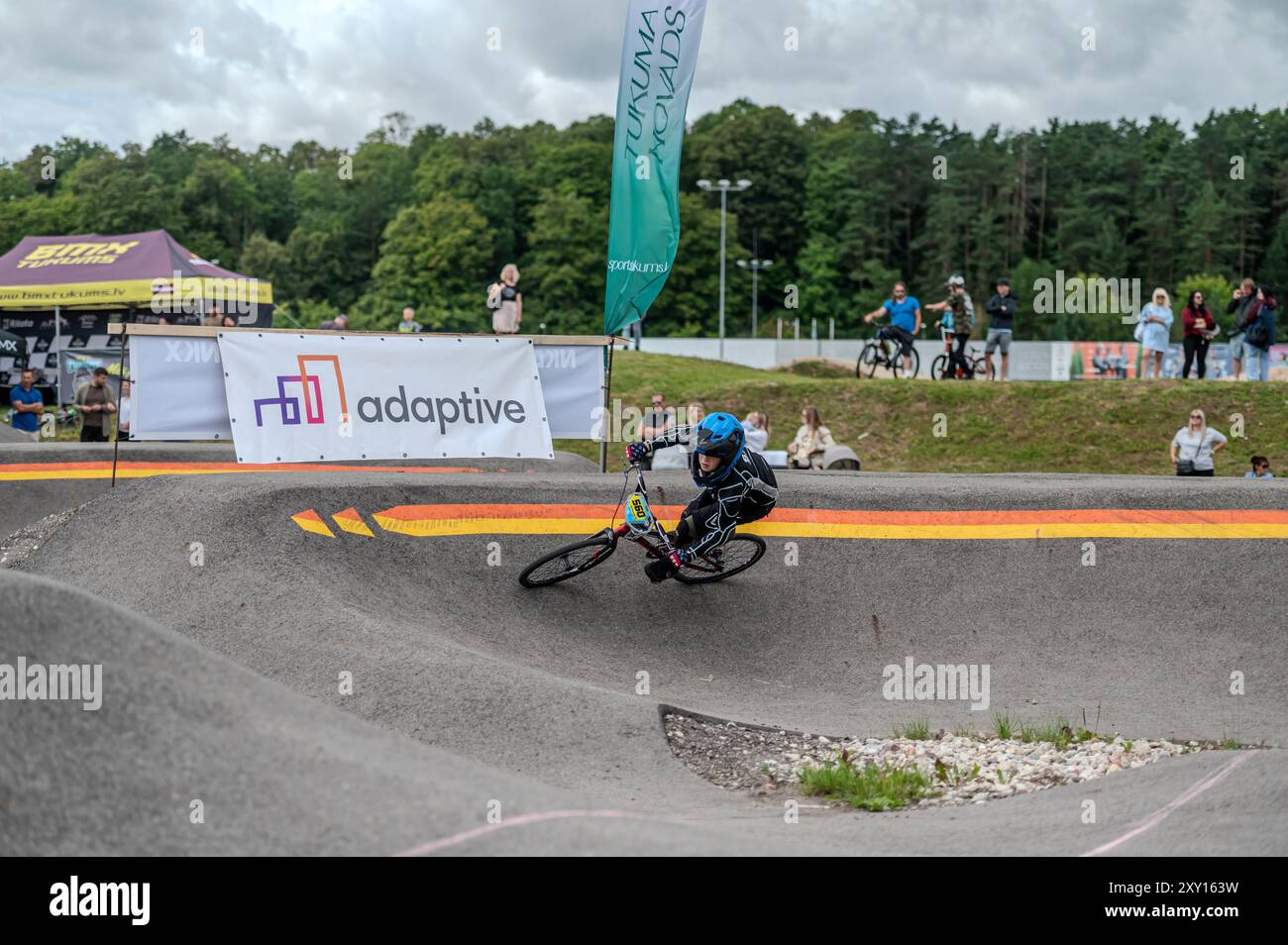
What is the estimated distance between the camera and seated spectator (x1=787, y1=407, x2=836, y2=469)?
17.3 meters

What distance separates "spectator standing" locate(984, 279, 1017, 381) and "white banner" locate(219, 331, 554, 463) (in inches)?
502

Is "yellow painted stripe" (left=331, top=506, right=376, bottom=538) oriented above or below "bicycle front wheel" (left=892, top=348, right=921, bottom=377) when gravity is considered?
below

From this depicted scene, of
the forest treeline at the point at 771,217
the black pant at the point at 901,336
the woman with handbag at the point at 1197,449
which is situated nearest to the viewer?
the woman with handbag at the point at 1197,449

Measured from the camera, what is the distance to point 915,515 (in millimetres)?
11344

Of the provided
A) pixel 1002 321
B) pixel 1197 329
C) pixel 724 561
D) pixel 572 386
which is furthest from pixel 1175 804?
pixel 1197 329

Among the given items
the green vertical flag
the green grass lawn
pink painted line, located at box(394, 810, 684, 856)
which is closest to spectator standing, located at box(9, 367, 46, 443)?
the green grass lawn

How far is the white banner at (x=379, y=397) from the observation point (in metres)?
11.5

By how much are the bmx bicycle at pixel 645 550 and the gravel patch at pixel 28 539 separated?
470 cm

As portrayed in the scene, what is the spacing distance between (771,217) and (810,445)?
85.1 m

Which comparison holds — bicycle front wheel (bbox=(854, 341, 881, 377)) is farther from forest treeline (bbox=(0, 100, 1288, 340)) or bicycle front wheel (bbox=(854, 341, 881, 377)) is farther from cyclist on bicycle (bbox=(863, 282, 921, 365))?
forest treeline (bbox=(0, 100, 1288, 340))

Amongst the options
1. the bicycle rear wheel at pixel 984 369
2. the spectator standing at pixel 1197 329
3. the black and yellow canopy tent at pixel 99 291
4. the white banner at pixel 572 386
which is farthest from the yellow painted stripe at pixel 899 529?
the black and yellow canopy tent at pixel 99 291

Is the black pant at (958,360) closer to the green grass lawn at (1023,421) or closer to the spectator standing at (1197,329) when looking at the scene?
the green grass lawn at (1023,421)

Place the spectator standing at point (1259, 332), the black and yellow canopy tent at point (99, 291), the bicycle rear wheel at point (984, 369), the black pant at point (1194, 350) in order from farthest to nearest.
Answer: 1. the black and yellow canopy tent at point (99, 291)
2. the bicycle rear wheel at point (984, 369)
3. the black pant at point (1194, 350)
4. the spectator standing at point (1259, 332)
